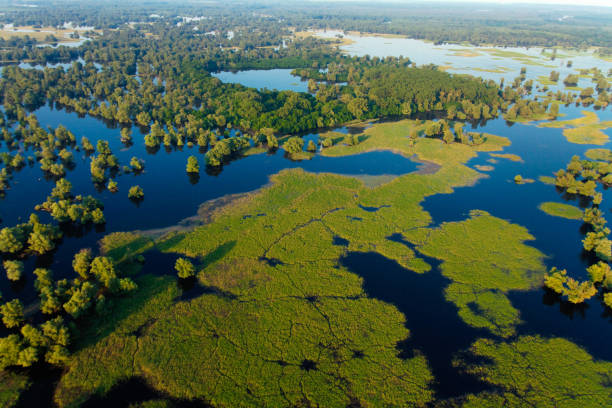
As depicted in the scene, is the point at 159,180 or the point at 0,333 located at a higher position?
the point at 159,180

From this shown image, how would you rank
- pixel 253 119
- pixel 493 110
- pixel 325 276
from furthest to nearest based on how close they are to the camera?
pixel 493 110 < pixel 253 119 < pixel 325 276

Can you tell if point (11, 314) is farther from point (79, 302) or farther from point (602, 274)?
point (602, 274)

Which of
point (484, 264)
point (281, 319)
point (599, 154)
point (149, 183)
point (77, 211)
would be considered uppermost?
point (599, 154)

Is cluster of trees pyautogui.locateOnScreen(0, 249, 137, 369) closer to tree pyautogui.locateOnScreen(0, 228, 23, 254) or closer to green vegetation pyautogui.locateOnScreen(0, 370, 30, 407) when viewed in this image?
green vegetation pyautogui.locateOnScreen(0, 370, 30, 407)

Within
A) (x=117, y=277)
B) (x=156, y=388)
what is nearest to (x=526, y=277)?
(x=156, y=388)

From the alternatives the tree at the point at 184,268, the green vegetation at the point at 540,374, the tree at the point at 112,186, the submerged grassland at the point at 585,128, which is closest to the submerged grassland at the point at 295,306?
the green vegetation at the point at 540,374

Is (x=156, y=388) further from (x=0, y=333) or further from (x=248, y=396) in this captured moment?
(x=0, y=333)

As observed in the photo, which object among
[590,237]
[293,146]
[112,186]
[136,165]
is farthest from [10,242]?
[590,237]
